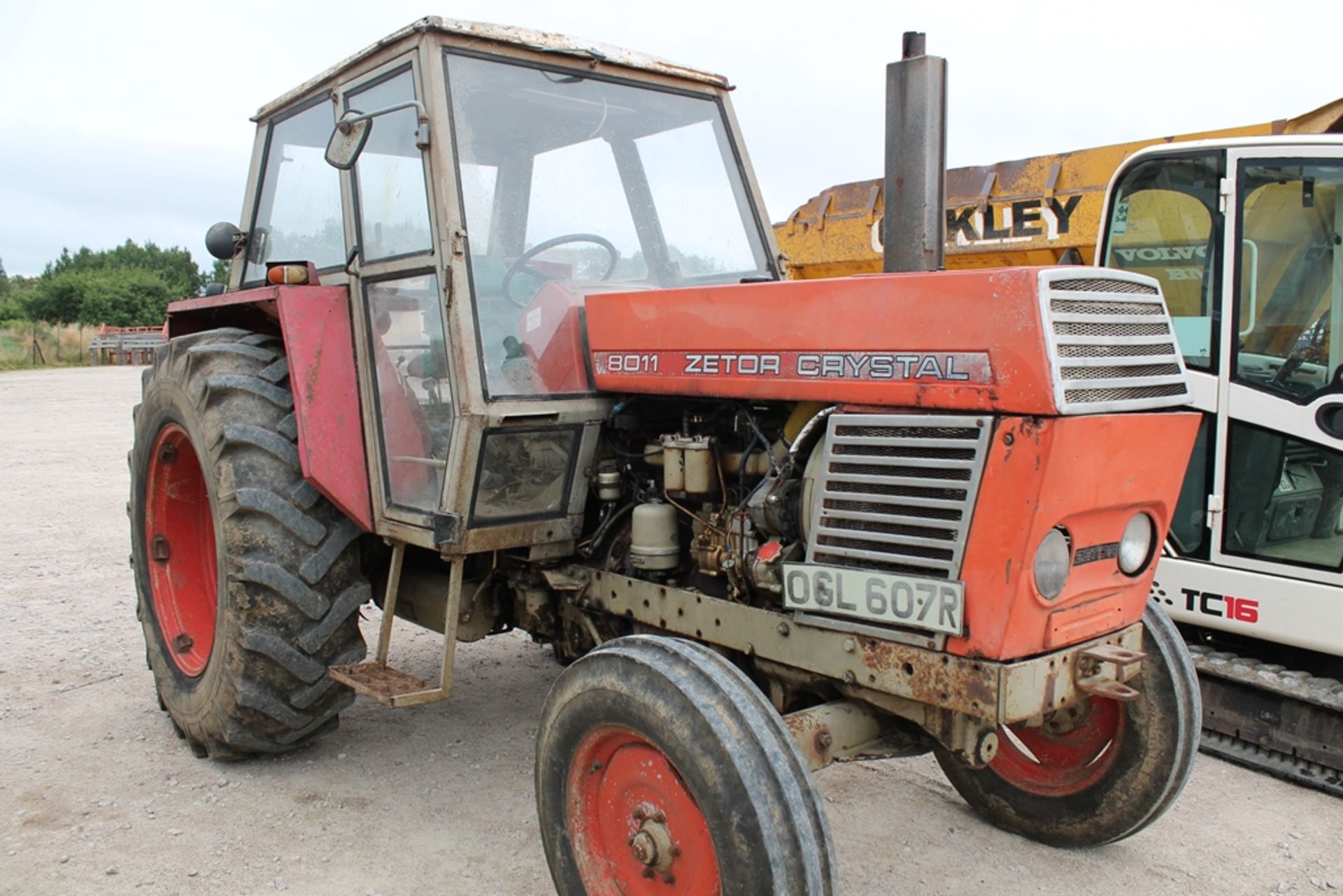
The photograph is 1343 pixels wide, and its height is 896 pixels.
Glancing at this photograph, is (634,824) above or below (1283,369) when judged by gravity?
below

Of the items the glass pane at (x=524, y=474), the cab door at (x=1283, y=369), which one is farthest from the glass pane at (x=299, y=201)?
the cab door at (x=1283, y=369)

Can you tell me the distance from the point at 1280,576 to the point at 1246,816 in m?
0.96

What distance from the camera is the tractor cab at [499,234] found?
323 cm

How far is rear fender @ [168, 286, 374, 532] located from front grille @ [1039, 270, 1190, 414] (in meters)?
2.25

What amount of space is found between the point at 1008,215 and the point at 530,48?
12.0 feet

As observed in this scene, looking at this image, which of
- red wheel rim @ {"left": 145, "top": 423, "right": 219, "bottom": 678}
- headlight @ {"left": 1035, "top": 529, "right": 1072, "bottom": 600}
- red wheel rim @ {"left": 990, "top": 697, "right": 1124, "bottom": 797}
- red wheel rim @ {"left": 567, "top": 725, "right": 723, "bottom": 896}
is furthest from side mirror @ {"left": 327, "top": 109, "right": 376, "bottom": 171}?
red wheel rim @ {"left": 990, "top": 697, "right": 1124, "bottom": 797}

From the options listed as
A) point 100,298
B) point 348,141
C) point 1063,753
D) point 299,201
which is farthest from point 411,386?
point 100,298

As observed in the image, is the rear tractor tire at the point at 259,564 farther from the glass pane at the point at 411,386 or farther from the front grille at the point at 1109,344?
the front grille at the point at 1109,344

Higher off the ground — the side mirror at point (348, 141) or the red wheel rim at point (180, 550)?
the side mirror at point (348, 141)

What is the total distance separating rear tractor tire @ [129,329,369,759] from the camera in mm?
3576

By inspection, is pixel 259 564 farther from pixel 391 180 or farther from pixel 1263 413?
pixel 1263 413

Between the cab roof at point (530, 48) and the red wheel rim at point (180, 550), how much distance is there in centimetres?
145

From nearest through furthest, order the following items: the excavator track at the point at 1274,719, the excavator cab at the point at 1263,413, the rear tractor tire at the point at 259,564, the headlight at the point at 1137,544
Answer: the headlight at the point at 1137,544, the rear tractor tire at the point at 259,564, the excavator track at the point at 1274,719, the excavator cab at the point at 1263,413

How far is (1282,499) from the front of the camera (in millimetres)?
4270
